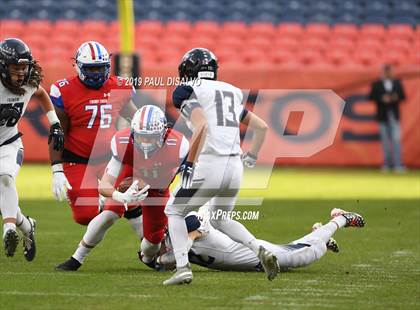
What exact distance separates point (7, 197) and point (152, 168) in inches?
45.0

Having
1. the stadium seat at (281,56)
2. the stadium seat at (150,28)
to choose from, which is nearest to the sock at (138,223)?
the stadium seat at (281,56)

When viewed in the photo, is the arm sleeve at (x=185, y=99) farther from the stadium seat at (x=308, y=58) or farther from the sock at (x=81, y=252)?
the stadium seat at (x=308, y=58)

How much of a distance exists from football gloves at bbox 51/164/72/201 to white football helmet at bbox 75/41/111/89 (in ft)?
2.74

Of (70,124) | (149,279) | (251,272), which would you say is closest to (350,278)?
(251,272)

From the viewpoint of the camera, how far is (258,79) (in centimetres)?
1670

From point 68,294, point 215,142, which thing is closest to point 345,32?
point 215,142

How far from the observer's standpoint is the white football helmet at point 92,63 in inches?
314

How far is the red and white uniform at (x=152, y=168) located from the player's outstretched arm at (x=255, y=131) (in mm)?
457

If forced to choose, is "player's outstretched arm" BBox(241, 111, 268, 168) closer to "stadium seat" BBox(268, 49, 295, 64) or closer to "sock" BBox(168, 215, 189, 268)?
"sock" BBox(168, 215, 189, 268)

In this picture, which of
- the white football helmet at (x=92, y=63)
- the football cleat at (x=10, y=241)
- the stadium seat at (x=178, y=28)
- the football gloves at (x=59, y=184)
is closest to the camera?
the football cleat at (x=10, y=241)

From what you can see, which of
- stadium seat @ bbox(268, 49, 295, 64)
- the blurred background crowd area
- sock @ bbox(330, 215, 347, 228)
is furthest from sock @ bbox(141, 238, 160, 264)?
stadium seat @ bbox(268, 49, 295, 64)

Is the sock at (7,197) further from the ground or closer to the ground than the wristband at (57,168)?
closer to the ground

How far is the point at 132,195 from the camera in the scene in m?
6.68

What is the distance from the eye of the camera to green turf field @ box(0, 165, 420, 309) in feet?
19.6
